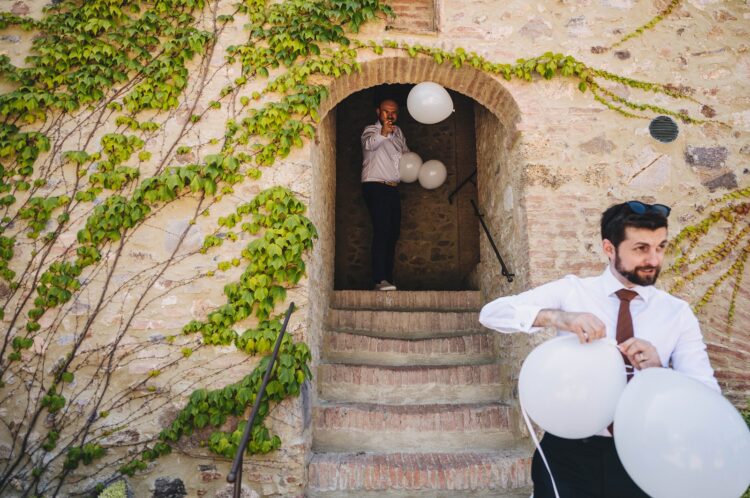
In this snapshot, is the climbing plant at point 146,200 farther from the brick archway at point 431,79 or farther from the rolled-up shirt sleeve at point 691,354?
the rolled-up shirt sleeve at point 691,354

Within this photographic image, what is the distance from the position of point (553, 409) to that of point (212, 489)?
2.29 m

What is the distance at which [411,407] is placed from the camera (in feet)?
11.0

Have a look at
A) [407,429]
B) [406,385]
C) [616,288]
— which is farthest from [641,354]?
[406,385]

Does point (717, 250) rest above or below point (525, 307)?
above

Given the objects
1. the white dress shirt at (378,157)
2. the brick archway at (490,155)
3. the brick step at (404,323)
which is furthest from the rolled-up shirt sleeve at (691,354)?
the white dress shirt at (378,157)

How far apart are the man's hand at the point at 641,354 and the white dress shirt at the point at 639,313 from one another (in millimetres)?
108

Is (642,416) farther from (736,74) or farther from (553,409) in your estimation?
(736,74)

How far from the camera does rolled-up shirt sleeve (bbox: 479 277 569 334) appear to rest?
158 centimetres

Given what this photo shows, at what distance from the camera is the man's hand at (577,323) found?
1.37 m

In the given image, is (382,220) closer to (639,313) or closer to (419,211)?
(419,211)

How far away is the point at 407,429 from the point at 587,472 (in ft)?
6.14

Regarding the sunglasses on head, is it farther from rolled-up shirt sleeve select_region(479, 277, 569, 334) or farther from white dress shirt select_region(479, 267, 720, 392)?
rolled-up shirt sleeve select_region(479, 277, 569, 334)

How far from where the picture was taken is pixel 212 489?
9.12ft

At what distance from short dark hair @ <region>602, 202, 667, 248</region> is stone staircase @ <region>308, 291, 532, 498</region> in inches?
77.7
